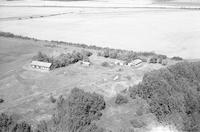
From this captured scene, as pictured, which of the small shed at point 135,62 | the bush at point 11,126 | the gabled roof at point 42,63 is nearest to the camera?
the bush at point 11,126

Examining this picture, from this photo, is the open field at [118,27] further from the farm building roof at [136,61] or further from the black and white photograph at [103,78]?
the farm building roof at [136,61]

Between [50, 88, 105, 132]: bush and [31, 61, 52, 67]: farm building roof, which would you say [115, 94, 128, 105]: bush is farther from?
[31, 61, 52, 67]: farm building roof

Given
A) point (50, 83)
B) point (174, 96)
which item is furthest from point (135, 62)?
point (174, 96)

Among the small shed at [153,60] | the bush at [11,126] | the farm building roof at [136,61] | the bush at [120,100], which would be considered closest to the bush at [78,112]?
the bush at [120,100]

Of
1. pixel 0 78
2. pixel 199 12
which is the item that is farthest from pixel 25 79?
pixel 199 12

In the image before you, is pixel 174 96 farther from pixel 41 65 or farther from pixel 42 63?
pixel 42 63

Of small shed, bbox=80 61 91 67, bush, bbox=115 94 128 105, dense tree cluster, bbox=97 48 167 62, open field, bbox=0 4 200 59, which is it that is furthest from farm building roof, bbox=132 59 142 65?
bush, bbox=115 94 128 105

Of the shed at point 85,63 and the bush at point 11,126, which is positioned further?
the shed at point 85,63
